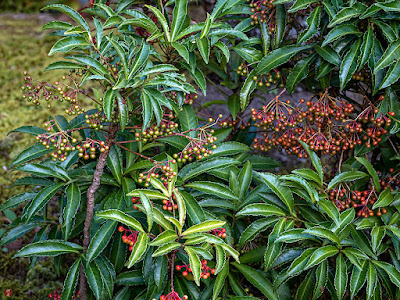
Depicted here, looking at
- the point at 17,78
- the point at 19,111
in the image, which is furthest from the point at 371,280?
the point at 17,78

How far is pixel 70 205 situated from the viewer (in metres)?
1.77

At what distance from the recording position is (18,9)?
6852 mm

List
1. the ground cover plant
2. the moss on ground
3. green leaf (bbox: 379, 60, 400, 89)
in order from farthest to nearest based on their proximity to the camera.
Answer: the moss on ground
green leaf (bbox: 379, 60, 400, 89)
the ground cover plant

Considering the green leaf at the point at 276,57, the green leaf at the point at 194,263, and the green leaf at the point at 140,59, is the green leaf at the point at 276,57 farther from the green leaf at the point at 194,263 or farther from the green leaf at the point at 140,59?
the green leaf at the point at 194,263

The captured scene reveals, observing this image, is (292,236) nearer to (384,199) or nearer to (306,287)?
(306,287)

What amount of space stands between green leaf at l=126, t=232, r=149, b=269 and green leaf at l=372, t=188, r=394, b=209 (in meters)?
1.03

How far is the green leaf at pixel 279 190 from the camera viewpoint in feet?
5.98

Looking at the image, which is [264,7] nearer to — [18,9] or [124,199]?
[124,199]

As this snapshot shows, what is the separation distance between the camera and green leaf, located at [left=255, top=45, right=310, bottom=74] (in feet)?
6.32

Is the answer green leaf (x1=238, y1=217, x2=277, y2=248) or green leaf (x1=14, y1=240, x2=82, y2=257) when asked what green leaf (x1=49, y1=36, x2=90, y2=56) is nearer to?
green leaf (x1=14, y1=240, x2=82, y2=257)

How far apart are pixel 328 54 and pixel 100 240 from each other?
1361mm

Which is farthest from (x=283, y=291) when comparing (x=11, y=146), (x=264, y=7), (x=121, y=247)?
(x=11, y=146)

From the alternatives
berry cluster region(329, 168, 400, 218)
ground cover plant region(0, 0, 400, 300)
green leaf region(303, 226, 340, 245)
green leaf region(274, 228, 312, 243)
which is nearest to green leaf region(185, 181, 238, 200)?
ground cover plant region(0, 0, 400, 300)

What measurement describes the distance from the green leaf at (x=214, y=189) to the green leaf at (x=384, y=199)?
2.10 ft
